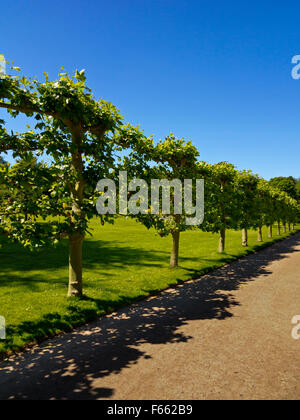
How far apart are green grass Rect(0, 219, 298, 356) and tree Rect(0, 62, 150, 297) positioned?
1.36m

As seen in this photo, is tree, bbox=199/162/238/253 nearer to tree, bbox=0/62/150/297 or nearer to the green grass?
the green grass

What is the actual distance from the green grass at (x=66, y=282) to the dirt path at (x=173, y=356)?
891mm

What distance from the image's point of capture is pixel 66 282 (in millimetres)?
15578

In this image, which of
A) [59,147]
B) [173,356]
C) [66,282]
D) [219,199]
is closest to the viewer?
[173,356]

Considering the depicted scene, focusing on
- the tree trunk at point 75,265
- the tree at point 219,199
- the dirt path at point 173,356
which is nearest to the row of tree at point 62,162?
the tree trunk at point 75,265

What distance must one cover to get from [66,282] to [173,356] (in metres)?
9.56

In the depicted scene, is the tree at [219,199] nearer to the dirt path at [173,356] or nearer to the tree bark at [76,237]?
the dirt path at [173,356]

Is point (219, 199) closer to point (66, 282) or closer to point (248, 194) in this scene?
point (248, 194)

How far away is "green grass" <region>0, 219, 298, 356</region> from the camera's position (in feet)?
32.3

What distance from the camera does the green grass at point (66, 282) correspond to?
985 centimetres

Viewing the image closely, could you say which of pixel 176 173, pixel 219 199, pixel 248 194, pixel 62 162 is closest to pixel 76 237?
pixel 62 162

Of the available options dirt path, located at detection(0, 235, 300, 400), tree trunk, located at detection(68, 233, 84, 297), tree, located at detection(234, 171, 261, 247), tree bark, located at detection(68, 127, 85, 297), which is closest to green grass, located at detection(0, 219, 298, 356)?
tree trunk, located at detection(68, 233, 84, 297)
